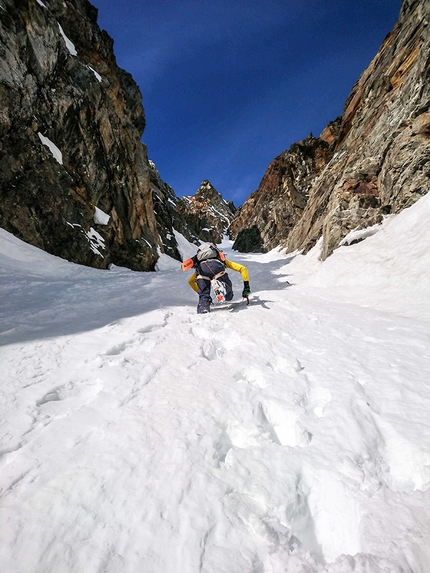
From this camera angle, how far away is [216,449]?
215cm

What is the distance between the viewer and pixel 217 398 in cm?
270

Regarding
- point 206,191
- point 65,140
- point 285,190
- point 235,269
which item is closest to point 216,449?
point 235,269

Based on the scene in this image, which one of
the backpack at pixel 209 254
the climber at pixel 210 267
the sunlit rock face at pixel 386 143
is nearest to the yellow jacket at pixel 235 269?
the climber at pixel 210 267

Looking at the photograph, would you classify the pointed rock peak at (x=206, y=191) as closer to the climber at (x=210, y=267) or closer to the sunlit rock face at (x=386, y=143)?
the sunlit rock face at (x=386, y=143)

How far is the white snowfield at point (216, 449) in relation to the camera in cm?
150

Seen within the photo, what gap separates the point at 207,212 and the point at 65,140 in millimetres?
95353

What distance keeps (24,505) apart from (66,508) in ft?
0.88

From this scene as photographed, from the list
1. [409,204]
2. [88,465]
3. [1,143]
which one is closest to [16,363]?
[88,465]

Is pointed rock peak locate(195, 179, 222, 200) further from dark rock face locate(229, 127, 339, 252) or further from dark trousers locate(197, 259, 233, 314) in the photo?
dark trousers locate(197, 259, 233, 314)

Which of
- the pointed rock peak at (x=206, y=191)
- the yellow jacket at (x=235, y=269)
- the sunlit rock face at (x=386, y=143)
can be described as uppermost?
the pointed rock peak at (x=206, y=191)

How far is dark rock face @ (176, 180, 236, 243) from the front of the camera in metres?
94.8

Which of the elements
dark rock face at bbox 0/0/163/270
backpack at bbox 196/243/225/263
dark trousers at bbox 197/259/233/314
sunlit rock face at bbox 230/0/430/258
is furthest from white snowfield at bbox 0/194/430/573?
dark rock face at bbox 0/0/163/270

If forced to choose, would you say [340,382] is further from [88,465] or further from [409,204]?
[409,204]

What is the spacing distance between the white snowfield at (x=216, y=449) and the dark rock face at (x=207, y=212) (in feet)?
277
